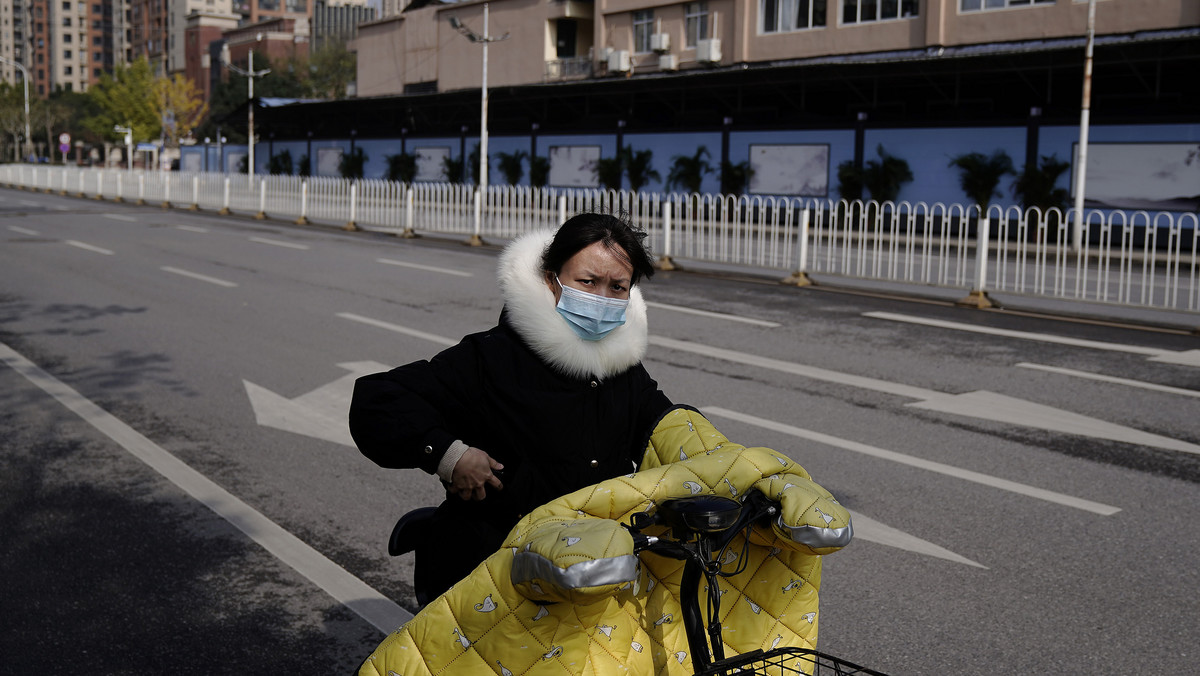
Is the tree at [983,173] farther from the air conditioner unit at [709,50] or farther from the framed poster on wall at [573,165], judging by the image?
the framed poster on wall at [573,165]

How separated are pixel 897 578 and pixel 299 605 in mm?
2432

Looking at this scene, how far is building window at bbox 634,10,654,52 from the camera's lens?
44250 mm

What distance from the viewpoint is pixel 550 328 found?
8.84ft

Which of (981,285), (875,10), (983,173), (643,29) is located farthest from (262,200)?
(981,285)

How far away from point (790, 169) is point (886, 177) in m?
3.85

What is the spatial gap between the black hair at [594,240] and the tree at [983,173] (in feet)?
91.1

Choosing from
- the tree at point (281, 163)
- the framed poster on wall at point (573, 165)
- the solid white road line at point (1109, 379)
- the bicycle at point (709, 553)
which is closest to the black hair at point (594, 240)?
the bicycle at point (709, 553)

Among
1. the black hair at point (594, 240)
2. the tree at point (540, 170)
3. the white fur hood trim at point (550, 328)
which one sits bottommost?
the white fur hood trim at point (550, 328)

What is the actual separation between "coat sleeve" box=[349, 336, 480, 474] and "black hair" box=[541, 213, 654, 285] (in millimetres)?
311

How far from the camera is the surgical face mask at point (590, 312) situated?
8.95 feet

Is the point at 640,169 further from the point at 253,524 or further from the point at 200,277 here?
the point at 253,524

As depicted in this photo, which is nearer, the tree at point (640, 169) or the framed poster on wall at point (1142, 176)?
the framed poster on wall at point (1142, 176)

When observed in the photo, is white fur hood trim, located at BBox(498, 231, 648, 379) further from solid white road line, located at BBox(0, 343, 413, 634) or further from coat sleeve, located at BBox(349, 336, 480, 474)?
solid white road line, located at BBox(0, 343, 413, 634)

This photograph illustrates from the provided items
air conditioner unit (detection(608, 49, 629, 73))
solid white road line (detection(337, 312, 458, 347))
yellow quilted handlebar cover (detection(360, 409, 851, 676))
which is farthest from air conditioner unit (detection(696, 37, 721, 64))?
yellow quilted handlebar cover (detection(360, 409, 851, 676))
